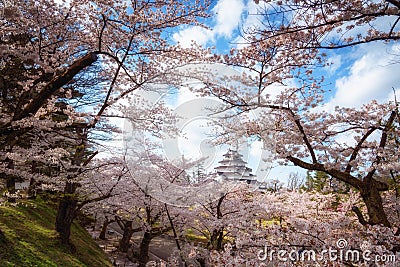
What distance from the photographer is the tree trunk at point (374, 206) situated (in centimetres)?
457

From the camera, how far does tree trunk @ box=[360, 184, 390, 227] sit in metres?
4.57

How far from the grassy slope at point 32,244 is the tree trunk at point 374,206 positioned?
6454mm

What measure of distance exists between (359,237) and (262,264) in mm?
1535

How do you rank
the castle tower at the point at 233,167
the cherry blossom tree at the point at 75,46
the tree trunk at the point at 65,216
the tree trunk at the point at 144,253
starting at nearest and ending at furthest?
1. the cherry blossom tree at the point at 75,46
2. the castle tower at the point at 233,167
3. the tree trunk at the point at 65,216
4. the tree trunk at the point at 144,253

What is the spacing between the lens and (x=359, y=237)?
3.95 m

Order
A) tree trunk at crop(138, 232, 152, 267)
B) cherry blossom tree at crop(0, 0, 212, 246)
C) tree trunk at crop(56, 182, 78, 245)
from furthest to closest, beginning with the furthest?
tree trunk at crop(138, 232, 152, 267), tree trunk at crop(56, 182, 78, 245), cherry blossom tree at crop(0, 0, 212, 246)

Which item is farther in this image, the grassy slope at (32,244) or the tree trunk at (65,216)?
the tree trunk at (65,216)

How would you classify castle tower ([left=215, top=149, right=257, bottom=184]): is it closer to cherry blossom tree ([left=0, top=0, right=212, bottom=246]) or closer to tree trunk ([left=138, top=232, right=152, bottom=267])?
cherry blossom tree ([left=0, top=0, right=212, bottom=246])

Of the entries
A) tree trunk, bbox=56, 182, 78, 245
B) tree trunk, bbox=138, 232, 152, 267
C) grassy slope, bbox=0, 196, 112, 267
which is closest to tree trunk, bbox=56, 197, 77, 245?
tree trunk, bbox=56, 182, 78, 245

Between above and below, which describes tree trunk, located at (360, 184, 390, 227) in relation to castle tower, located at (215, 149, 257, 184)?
below

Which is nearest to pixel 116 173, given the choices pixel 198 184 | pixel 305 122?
pixel 198 184

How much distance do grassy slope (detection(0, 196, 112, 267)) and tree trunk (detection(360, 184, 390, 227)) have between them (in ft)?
21.2

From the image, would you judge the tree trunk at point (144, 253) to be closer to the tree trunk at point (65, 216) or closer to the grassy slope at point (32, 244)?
the grassy slope at point (32, 244)

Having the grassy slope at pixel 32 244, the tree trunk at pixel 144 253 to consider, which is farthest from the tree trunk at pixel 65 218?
the tree trunk at pixel 144 253
